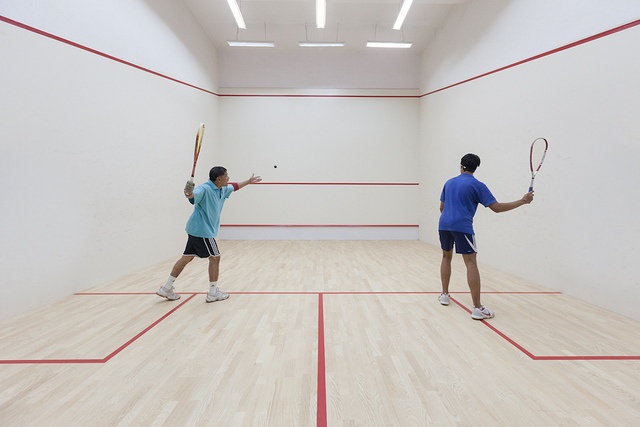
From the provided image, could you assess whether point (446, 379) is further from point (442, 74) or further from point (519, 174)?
point (442, 74)

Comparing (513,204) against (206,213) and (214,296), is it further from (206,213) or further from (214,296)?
(214,296)

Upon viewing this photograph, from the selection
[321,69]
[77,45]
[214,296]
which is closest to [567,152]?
[214,296]

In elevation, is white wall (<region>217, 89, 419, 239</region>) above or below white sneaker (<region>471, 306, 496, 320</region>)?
above

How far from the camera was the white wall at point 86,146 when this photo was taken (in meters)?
2.48

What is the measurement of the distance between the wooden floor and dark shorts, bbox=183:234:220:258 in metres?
0.39

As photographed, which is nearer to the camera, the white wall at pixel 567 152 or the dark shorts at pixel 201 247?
the white wall at pixel 567 152

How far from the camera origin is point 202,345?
196cm

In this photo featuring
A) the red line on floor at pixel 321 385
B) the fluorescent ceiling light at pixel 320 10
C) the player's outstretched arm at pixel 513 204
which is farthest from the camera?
the fluorescent ceiling light at pixel 320 10

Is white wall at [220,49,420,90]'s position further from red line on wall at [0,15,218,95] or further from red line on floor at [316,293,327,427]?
red line on floor at [316,293,327,427]

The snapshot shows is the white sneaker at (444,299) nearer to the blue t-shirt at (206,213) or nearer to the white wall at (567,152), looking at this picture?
the white wall at (567,152)

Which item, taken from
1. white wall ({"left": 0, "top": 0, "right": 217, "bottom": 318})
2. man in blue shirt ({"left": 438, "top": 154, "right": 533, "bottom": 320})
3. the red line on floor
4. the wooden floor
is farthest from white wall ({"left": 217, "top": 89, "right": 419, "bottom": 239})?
the red line on floor

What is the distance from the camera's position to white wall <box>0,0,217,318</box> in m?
2.48

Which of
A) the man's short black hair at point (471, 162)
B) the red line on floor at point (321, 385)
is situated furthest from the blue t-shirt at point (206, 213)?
the man's short black hair at point (471, 162)

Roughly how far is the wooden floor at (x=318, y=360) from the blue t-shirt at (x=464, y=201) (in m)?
0.63
